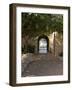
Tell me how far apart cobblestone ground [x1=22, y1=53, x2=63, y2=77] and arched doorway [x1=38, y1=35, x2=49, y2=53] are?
0.19ft

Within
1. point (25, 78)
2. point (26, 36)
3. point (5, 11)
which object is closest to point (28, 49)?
point (26, 36)

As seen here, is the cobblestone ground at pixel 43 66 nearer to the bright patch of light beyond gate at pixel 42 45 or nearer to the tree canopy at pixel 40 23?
the bright patch of light beyond gate at pixel 42 45

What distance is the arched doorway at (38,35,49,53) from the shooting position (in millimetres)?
2641

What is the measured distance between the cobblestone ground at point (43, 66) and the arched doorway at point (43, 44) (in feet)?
0.19

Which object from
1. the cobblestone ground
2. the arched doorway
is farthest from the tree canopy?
the cobblestone ground

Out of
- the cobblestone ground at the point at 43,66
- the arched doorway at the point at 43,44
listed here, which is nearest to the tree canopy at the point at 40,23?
the arched doorway at the point at 43,44

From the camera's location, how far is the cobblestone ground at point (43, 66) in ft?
8.52

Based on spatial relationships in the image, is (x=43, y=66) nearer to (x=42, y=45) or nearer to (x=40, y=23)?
(x=42, y=45)

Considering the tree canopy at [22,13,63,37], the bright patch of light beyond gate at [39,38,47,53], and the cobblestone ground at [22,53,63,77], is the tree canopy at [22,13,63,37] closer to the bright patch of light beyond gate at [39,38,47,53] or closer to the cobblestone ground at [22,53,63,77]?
the bright patch of light beyond gate at [39,38,47,53]

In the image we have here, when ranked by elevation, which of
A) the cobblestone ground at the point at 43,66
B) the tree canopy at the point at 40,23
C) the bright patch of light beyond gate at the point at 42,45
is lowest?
the cobblestone ground at the point at 43,66

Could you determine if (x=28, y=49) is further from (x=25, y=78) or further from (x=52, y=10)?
(x=52, y=10)

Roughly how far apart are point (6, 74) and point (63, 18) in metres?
0.90

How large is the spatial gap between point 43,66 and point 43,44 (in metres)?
0.24

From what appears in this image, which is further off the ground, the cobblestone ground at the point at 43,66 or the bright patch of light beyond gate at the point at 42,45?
→ the bright patch of light beyond gate at the point at 42,45
